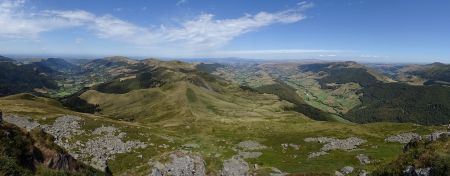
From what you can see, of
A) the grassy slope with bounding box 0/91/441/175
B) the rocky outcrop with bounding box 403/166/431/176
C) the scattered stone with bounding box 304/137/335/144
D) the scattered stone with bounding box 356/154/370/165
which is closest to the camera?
the rocky outcrop with bounding box 403/166/431/176

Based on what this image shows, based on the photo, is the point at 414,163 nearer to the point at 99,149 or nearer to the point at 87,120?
the point at 99,149

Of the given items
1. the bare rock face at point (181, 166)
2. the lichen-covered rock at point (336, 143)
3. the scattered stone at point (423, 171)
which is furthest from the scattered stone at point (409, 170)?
the lichen-covered rock at point (336, 143)

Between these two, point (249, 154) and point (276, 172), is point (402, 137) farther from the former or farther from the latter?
point (276, 172)

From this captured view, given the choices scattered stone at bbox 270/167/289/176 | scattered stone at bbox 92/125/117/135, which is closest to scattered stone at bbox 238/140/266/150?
scattered stone at bbox 270/167/289/176

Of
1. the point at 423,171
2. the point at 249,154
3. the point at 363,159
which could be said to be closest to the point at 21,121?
the point at 249,154

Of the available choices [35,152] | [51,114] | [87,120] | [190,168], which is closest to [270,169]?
[190,168]

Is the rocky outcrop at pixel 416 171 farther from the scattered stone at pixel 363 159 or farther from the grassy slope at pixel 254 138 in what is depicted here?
the scattered stone at pixel 363 159

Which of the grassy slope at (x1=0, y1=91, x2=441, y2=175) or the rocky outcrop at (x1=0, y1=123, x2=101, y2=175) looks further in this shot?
the grassy slope at (x1=0, y1=91, x2=441, y2=175)

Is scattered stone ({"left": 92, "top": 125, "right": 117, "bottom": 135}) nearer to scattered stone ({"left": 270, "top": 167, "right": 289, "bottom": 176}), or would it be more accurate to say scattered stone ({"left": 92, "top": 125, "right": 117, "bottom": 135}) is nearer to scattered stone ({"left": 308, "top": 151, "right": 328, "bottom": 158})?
scattered stone ({"left": 270, "top": 167, "right": 289, "bottom": 176})
